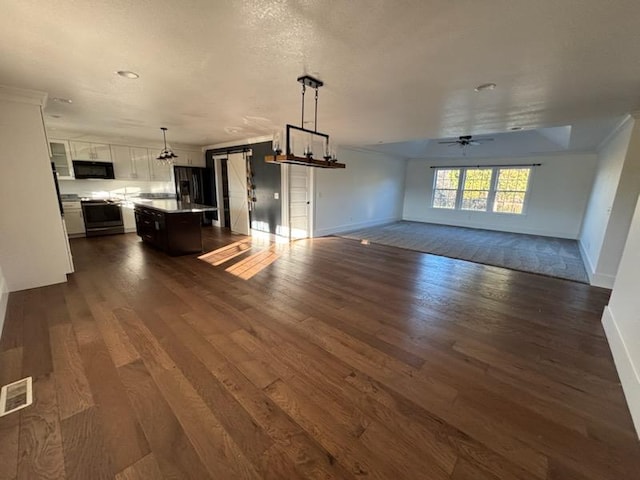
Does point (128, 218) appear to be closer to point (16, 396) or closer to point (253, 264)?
point (253, 264)

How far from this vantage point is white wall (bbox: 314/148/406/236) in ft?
22.8

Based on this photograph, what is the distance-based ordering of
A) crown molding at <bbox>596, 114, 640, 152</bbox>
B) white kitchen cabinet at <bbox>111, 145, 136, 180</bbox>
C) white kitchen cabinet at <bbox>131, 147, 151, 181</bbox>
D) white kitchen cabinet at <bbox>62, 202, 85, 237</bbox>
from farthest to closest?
white kitchen cabinet at <bbox>131, 147, 151, 181</bbox> → white kitchen cabinet at <bbox>111, 145, 136, 180</bbox> → white kitchen cabinet at <bbox>62, 202, 85, 237</bbox> → crown molding at <bbox>596, 114, 640, 152</bbox>

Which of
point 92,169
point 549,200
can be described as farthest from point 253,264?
point 549,200

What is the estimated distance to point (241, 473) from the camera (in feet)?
4.34

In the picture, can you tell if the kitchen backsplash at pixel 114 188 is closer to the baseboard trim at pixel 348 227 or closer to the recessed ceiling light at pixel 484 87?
the baseboard trim at pixel 348 227

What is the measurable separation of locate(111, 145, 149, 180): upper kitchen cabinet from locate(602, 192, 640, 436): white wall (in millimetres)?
9063

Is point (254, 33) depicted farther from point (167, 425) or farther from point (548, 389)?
point (548, 389)

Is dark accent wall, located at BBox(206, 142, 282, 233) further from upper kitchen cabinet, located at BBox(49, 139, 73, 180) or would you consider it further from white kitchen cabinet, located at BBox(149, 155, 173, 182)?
upper kitchen cabinet, located at BBox(49, 139, 73, 180)

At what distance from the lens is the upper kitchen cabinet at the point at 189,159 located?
7.55 m

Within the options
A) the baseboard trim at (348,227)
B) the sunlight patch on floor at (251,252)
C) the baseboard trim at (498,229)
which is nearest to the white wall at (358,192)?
the baseboard trim at (348,227)

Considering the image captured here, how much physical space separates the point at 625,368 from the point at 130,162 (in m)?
9.18

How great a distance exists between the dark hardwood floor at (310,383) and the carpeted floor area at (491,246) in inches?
49.5

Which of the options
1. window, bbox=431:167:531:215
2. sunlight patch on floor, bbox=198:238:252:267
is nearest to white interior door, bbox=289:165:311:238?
sunlight patch on floor, bbox=198:238:252:267

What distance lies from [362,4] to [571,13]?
1.25 metres
